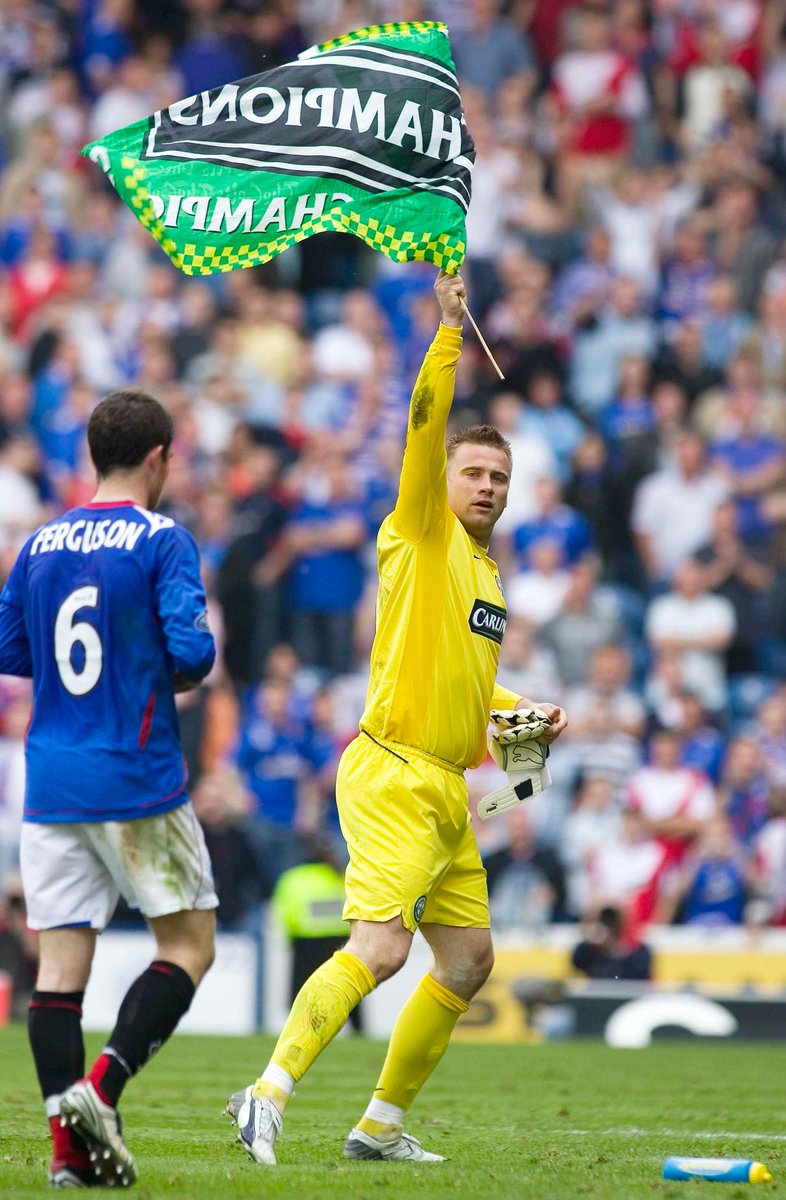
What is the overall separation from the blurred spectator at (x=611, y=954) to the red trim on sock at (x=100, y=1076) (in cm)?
973

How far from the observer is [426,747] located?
23.1 feet

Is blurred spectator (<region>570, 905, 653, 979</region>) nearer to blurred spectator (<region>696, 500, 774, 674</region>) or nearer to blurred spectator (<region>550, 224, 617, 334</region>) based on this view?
blurred spectator (<region>696, 500, 774, 674</region>)

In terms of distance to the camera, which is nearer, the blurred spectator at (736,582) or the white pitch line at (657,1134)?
the white pitch line at (657,1134)

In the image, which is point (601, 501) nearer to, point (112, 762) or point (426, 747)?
point (426, 747)

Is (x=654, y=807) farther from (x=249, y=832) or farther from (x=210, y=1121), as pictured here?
(x=210, y=1121)

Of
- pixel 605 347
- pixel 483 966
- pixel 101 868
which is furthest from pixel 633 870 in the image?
pixel 101 868

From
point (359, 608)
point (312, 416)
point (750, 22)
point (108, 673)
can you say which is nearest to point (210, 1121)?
point (108, 673)

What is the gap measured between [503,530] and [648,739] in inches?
97.5

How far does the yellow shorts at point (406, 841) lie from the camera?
267 inches

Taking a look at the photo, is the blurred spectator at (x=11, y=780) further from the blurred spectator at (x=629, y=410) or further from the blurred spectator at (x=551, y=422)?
the blurred spectator at (x=629, y=410)

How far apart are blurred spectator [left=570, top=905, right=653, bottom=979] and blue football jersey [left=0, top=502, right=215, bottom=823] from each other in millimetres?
9501

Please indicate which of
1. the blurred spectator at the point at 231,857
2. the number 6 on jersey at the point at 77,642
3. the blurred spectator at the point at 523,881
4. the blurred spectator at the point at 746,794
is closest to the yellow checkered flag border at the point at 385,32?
the number 6 on jersey at the point at 77,642

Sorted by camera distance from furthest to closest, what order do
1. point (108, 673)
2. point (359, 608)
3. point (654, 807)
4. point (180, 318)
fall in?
point (180, 318) → point (359, 608) → point (654, 807) → point (108, 673)

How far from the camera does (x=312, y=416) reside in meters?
19.4
